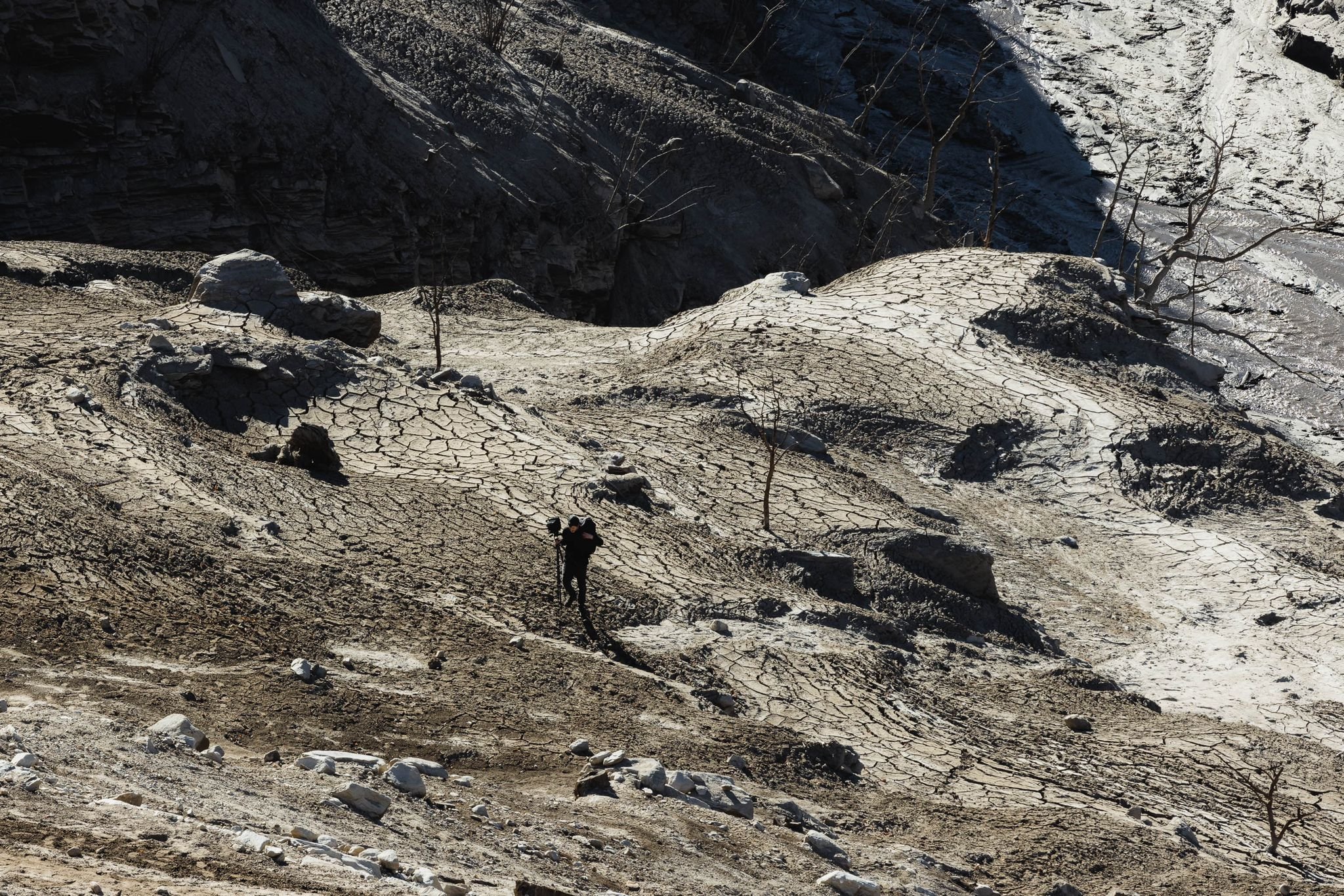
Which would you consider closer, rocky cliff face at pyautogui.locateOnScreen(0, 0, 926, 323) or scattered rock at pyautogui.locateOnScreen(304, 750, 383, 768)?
scattered rock at pyautogui.locateOnScreen(304, 750, 383, 768)

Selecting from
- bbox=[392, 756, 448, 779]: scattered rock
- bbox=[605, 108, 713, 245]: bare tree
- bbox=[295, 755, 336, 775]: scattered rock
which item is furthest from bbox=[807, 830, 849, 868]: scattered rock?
bbox=[605, 108, 713, 245]: bare tree

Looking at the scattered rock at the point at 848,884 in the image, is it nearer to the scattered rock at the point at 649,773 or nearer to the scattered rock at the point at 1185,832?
the scattered rock at the point at 649,773

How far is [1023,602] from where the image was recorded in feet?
28.7

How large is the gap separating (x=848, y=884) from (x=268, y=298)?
6585 mm

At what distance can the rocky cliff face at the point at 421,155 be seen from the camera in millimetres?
14453

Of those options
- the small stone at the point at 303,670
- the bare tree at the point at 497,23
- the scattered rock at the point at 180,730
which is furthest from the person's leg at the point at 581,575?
the bare tree at the point at 497,23

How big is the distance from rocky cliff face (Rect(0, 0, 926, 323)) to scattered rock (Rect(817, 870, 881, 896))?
Result: 1109 centimetres

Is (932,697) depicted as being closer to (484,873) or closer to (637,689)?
(637,689)

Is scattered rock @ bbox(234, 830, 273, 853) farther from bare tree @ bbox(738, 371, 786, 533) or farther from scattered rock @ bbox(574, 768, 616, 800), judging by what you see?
bare tree @ bbox(738, 371, 786, 533)

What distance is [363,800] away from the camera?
4215 millimetres

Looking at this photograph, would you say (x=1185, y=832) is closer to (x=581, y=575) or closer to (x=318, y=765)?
(x=581, y=575)

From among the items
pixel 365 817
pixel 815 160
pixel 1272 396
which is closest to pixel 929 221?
pixel 815 160

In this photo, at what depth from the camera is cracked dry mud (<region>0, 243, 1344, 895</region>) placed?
15.0 feet

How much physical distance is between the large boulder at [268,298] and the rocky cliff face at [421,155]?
474 centimetres
